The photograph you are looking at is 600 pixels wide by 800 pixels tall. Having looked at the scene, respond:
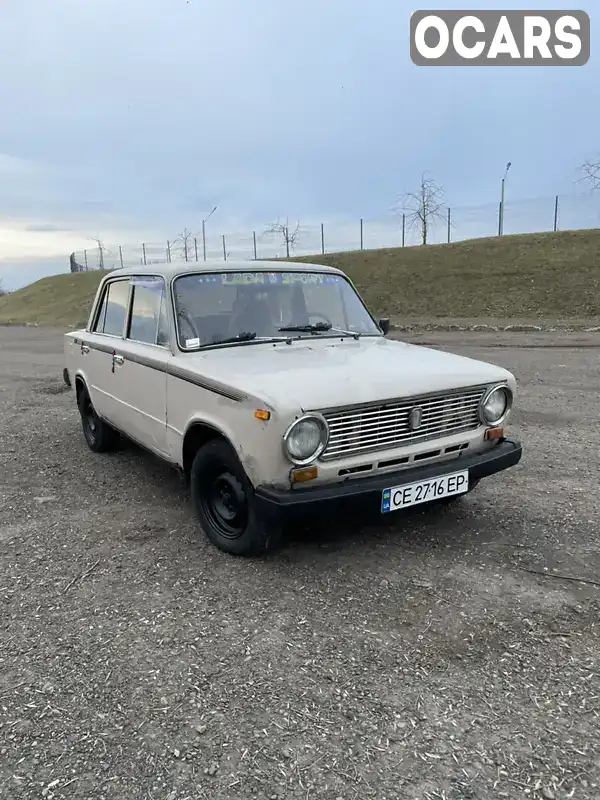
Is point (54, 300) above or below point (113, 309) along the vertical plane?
below

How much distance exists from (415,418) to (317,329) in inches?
53.7

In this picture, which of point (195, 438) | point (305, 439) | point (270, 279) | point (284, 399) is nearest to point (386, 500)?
point (305, 439)

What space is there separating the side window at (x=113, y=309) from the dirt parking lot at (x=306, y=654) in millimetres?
1552

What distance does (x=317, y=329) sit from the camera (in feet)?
14.9

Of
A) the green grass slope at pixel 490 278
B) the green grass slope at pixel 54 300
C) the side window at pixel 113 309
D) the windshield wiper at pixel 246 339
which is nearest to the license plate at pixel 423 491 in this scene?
the windshield wiper at pixel 246 339

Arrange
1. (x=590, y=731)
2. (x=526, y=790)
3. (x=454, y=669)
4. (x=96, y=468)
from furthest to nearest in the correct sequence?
(x=96, y=468)
(x=454, y=669)
(x=590, y=731)
(x=526, y=790)

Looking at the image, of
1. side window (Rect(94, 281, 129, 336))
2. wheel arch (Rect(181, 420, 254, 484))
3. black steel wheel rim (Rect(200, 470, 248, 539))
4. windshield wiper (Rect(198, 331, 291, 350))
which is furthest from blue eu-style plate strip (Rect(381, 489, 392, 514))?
side window (Rect(94, 281, 129, 336))

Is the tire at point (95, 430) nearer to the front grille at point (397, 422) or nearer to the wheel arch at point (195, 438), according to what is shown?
→ the wheel arch at point (195, 438)

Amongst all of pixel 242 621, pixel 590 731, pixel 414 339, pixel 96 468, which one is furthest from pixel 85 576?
pixel 414 339

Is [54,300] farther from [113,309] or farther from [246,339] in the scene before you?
[246,339]

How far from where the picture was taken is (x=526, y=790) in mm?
1982

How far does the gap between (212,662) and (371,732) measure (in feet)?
2.62

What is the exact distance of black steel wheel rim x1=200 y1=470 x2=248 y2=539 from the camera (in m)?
3.49

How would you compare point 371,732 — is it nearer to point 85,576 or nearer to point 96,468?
point 85,576
